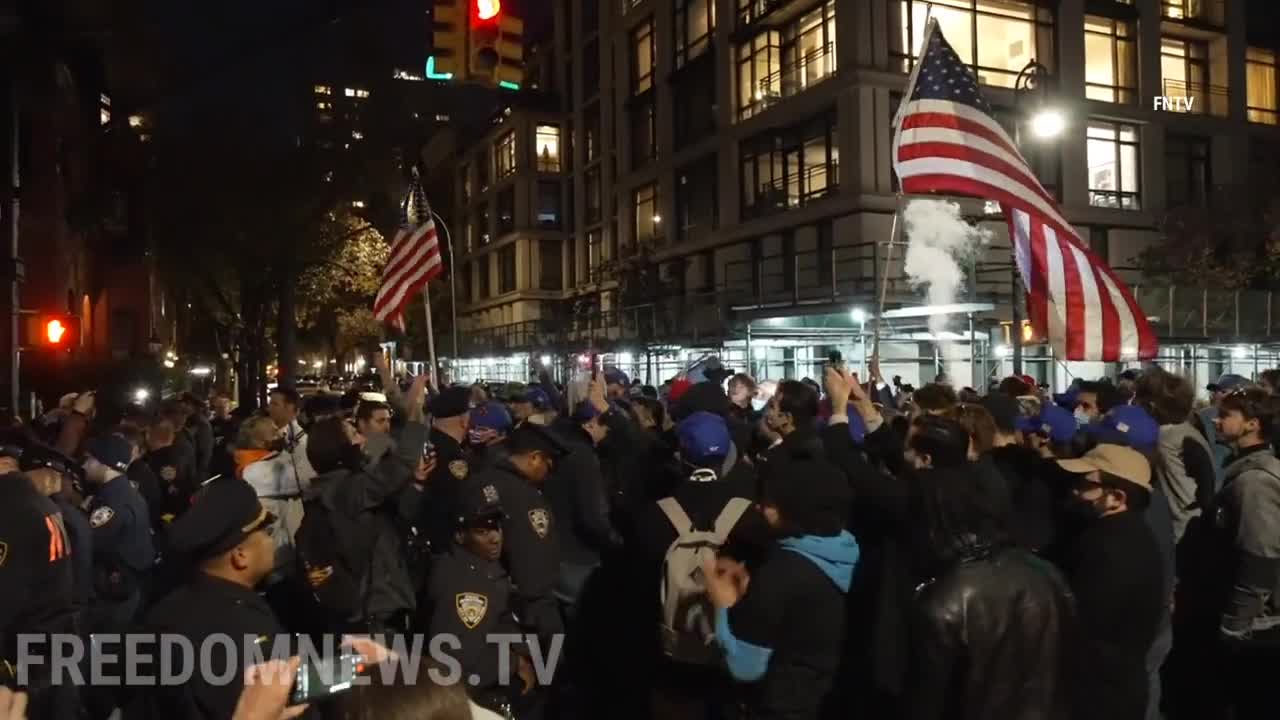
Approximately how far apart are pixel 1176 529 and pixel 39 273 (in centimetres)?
2465

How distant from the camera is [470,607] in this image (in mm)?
4250

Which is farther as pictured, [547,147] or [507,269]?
[507,269]

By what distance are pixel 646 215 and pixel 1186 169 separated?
1990 centimetres

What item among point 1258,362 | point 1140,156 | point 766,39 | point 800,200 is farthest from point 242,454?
point 1140,156

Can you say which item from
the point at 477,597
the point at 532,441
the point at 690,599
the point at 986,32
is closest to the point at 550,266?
the point at 986,32

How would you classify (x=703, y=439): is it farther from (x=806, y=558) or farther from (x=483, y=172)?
(x=483, y=172)

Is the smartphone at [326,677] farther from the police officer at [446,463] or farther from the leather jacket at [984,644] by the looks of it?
the police officer at [446,463]

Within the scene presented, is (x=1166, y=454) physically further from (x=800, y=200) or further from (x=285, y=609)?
(x=800, y=200)

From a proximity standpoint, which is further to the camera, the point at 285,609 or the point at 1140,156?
the point at 1140,156

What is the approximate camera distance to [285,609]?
5219 mm

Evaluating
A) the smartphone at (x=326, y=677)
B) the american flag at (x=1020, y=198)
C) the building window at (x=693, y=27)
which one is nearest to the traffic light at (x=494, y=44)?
the american flag at (x=1020, y=198)

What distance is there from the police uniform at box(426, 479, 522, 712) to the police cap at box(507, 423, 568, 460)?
110 centimetres

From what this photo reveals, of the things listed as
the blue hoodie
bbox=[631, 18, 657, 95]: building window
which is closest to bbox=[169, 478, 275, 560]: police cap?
the blue hoodie

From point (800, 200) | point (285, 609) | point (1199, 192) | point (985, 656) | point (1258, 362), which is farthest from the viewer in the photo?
point (1199, 192)
